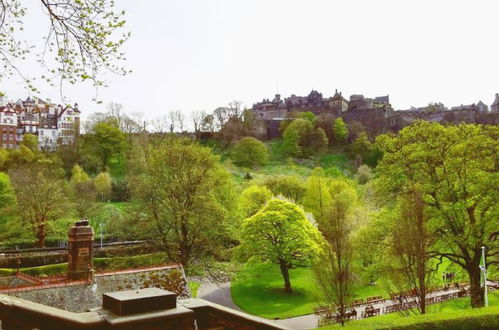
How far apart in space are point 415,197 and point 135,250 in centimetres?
2816

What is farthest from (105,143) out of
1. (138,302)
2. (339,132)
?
(138,302)

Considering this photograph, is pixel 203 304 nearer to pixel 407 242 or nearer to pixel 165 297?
pixel 165 297

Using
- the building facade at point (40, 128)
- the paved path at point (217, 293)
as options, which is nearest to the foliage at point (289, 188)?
the paved path at point (217, 293)

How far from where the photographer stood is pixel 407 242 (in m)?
18.9

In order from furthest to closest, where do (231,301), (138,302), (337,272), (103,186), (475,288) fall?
1. (103,186)
2. (231,301)
3. (337,272)
4. (475,288)
5. (138,302)

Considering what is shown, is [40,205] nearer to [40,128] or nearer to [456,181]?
[456,181]

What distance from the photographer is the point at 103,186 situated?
201ft

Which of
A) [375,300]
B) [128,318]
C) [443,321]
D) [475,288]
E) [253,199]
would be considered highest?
[128,318]

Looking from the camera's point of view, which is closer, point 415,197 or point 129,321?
point 129,321

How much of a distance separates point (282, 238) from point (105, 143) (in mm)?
51668

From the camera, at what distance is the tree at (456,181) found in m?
20.7

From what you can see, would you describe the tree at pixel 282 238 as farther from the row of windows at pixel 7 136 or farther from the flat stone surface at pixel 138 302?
the row of windows at pixel 7 136

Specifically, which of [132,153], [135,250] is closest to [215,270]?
[135,250]

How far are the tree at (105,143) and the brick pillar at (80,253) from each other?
193 ft
